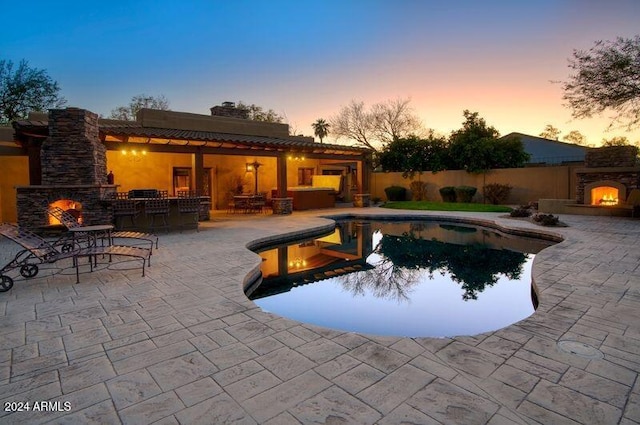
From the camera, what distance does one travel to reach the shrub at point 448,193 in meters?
18.3

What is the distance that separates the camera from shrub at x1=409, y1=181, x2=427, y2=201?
1980 centimetres

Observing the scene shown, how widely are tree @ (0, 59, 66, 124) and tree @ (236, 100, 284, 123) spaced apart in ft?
46.6

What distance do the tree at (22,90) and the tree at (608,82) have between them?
88.7 ft

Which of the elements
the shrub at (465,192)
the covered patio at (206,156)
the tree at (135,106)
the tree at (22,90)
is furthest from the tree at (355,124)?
the tree at (22,90)

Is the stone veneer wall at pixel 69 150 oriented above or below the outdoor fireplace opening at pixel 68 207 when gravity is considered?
above

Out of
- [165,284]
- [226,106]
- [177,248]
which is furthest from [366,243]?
[226,106]

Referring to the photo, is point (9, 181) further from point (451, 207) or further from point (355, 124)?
point (355, 124)

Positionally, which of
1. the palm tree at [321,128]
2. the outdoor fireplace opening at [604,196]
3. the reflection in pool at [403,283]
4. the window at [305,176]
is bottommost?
the reflection in pool at [403,283]

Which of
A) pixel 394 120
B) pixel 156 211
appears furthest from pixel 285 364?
pixel 394 120

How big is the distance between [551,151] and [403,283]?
75.5ft

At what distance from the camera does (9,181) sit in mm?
11945

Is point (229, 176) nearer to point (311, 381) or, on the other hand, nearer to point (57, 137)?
point (57, 137)

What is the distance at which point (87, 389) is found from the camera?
2.38 metres

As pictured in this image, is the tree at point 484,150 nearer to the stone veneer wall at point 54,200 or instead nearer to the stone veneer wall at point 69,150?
the stone veneer wall at point 54,200
